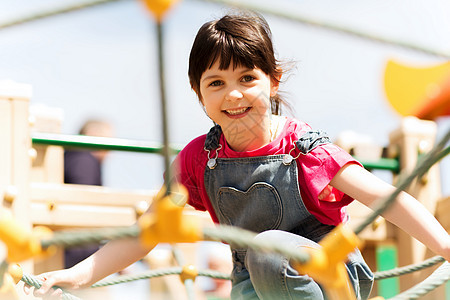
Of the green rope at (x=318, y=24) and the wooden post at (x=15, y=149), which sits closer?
the green rope at (x=318, y=24)

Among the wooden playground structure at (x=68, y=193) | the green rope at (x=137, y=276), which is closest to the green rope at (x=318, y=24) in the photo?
A: the green rope at (x=137, y=276)

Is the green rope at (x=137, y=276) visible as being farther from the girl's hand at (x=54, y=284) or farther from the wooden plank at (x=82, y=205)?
the wooden plank at (x=82, y=205)

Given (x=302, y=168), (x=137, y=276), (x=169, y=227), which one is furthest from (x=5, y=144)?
(x=169, y=227)

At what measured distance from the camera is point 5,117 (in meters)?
1.56

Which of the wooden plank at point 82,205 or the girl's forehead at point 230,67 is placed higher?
the girl's forehead at point 230,67

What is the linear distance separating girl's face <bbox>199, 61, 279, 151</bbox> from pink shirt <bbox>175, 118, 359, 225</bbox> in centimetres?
3

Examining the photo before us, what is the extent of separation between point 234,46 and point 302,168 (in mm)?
213

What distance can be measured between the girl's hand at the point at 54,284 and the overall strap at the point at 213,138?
1.00 ft

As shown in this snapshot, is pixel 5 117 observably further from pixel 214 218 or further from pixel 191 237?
pixel 191 237

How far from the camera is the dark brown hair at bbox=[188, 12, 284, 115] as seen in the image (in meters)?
1.14

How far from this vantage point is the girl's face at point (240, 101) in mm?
1132

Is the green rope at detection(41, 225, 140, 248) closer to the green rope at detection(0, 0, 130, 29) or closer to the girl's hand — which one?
the green rope at detection(0, 0, 130, 29)

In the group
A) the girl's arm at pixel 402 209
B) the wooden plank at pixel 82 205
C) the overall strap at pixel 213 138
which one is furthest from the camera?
the wooden plank at pixel 82 205

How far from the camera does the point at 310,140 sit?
44.7 inches
